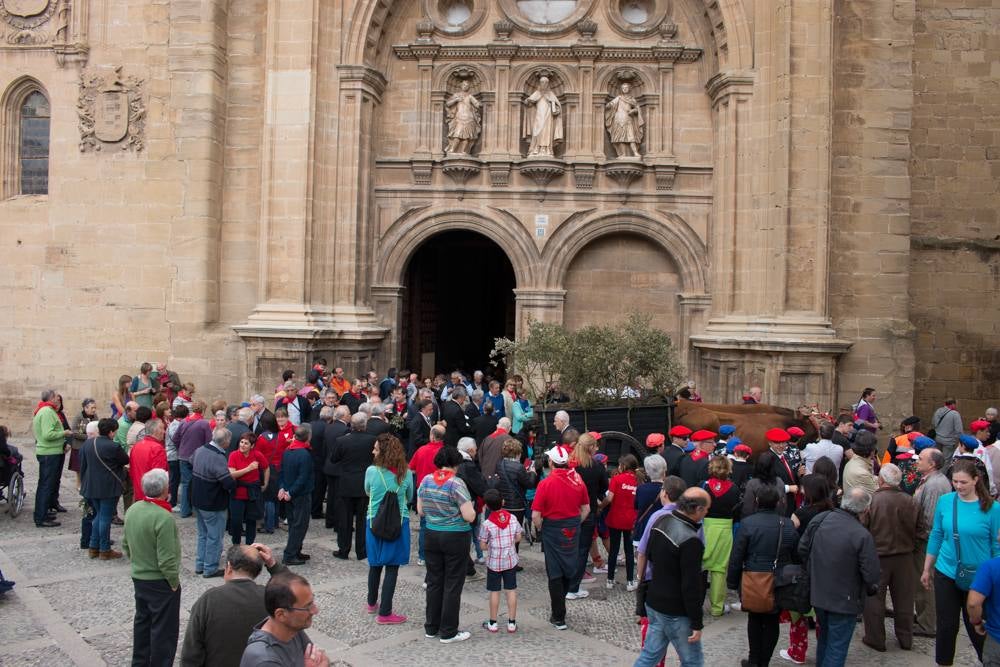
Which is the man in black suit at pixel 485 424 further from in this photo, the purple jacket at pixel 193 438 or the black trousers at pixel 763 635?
the black trousers at pixel 763 635

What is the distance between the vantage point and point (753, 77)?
52.5 ft

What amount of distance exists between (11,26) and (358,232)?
8.22 m

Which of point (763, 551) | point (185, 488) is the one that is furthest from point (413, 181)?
point (763, 551)

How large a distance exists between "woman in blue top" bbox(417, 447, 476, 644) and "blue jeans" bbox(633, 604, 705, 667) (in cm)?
191

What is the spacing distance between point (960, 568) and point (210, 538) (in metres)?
6.92

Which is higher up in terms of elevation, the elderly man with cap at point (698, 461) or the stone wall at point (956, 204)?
the stone wall at point (956, 204)

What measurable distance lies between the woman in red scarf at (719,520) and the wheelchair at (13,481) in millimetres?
8705

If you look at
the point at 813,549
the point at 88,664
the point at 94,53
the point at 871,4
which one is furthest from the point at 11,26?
the point at 813,549

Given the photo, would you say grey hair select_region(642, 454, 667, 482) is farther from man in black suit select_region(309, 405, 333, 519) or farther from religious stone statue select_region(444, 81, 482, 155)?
religious stone statue select_region(444, 81, 482, 155)

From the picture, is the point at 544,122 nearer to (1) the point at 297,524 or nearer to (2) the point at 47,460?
(1) the point at 297,524

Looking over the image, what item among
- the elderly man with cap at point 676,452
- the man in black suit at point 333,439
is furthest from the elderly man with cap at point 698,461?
the man in black suit at point 333,439

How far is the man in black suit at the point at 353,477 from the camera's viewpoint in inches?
369

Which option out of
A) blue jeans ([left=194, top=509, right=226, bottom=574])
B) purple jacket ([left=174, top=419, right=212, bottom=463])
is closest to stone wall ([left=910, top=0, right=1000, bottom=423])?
purple jacket ([left=174, top=419, right=212, bottom=463])

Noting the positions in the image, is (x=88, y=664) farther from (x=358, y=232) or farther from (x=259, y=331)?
(x=358, y=232)
